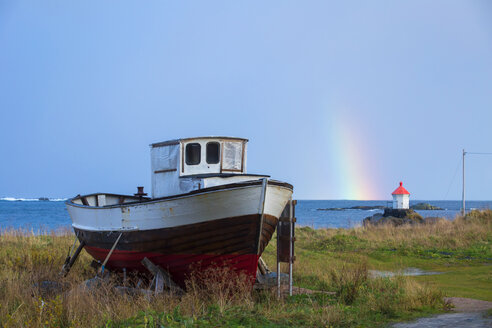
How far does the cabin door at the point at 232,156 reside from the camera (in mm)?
12070

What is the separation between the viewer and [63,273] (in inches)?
504

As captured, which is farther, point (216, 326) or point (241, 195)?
point (241, 195)

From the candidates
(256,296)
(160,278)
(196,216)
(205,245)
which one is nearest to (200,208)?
(196,216)

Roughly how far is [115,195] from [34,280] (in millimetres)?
4807

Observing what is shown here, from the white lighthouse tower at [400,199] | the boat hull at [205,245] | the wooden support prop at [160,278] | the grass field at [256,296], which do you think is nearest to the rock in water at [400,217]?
the white lighthouse tower at [400,199]

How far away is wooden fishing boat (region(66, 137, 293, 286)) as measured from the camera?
9.82 m

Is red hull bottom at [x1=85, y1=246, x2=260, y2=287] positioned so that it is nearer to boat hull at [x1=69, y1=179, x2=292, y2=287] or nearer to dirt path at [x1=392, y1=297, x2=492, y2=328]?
boat hull at [x1=69, y1=179, x2=292, y2=287]

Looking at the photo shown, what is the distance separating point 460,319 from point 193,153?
7.05 m

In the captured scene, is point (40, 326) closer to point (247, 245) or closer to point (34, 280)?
point (247, 245)

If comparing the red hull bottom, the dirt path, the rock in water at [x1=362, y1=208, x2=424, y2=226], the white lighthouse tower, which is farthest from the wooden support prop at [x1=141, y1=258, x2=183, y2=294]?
the white lighthouse tower

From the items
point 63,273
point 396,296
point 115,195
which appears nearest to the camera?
point 396,296

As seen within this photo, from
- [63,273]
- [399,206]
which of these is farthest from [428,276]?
[399,206]

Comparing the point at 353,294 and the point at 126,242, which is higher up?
the point at 126,242

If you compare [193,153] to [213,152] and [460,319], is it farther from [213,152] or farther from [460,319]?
[460,319]
